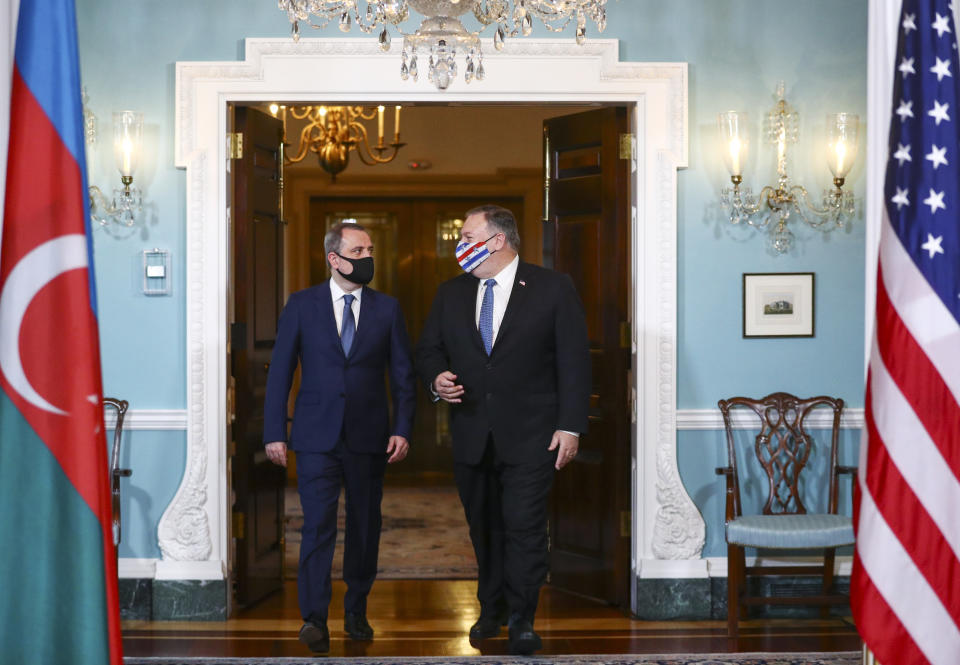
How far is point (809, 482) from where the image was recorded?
5102 millimetres

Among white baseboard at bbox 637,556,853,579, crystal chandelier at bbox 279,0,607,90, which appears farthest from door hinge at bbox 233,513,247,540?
crystal chandelier at bbox 279,0,607,90

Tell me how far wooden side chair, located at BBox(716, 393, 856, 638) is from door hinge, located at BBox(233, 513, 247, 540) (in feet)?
7.30

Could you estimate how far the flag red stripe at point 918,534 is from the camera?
8.04ft

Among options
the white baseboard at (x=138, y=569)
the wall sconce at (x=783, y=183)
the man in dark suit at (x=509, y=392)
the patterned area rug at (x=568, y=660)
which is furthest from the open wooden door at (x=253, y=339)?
the wall sconce at (x=783, y=183)

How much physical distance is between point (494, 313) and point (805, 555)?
1.96 meters

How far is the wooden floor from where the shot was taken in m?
4.42

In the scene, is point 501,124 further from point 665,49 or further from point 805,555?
point 805,555

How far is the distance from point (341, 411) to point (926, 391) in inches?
98.8

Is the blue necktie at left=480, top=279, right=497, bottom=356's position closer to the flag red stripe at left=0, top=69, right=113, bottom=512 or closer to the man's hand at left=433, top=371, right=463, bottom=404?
the man's hand at left=433, top=371, right=463, bottom=404

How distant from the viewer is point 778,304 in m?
5.05

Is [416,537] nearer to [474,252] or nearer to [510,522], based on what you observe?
[510,522]

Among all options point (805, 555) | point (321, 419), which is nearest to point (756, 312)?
point (805, 555)

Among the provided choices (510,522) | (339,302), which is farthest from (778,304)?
(339,302)

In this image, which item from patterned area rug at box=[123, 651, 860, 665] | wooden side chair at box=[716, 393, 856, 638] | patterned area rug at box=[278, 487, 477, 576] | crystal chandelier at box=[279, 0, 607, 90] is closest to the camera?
crystal chandelier at box=[279, 0, 607, 90]
